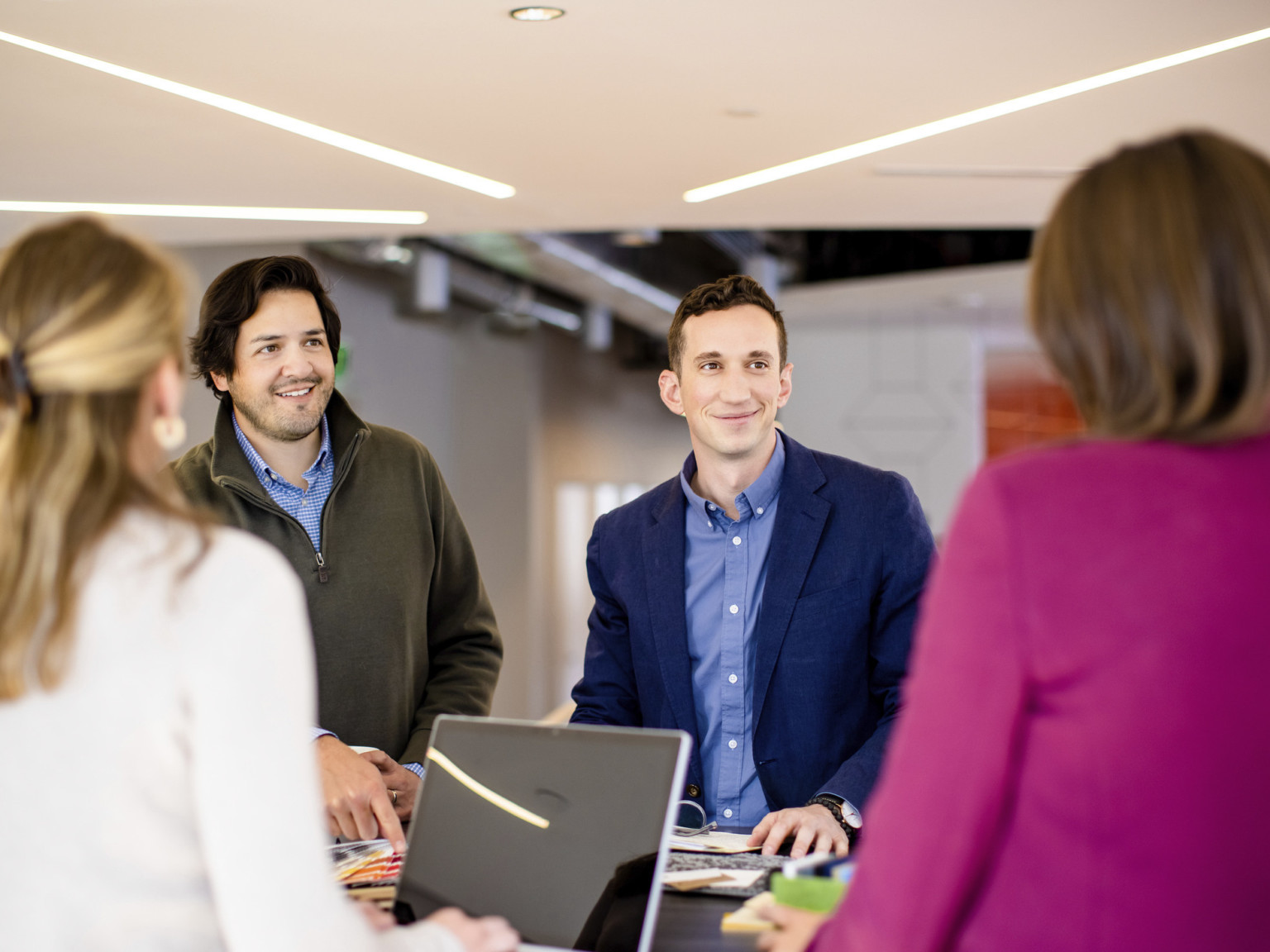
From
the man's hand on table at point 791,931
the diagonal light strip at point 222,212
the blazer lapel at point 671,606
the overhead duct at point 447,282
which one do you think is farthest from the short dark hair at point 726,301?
the overhead duct at point 447,282

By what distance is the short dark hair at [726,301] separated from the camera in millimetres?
2568

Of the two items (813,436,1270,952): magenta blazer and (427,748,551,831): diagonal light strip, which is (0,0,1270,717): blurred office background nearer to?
(427,748,551,831): diagonal light strip

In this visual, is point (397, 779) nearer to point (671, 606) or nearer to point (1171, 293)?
point (671, 606)

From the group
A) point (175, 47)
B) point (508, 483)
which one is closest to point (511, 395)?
point (508, 483)

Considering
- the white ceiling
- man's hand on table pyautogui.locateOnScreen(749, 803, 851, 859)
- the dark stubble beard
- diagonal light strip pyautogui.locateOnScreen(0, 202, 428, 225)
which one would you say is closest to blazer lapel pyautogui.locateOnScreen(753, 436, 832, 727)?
→ man's hand on table pyautogui.locateOnScreen(749, 803, 851, 859)

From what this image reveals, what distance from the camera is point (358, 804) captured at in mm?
1998

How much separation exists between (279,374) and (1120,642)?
6.50ft

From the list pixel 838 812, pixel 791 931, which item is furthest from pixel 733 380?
pixel 791 931

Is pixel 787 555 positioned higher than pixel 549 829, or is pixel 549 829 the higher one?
pixel 787 555

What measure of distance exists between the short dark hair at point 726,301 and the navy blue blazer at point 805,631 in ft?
1.13

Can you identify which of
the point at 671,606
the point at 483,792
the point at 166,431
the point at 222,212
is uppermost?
the point at 222,212

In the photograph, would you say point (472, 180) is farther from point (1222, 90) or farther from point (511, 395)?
point (511, 395)

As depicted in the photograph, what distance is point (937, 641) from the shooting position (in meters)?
1.04

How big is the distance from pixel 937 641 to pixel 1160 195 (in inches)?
17.5
